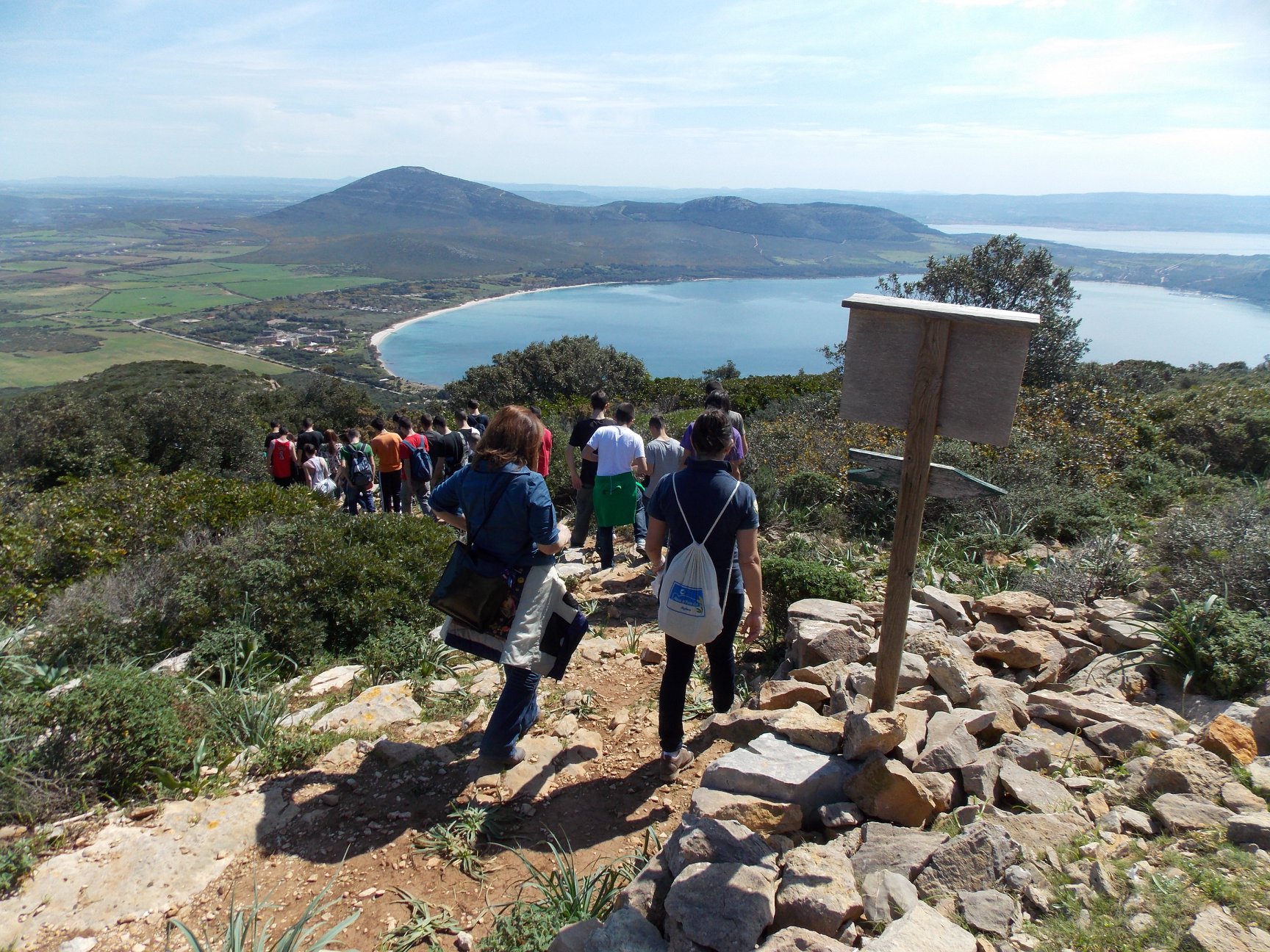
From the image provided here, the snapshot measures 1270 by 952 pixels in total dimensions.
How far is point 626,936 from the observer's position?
2.30 m

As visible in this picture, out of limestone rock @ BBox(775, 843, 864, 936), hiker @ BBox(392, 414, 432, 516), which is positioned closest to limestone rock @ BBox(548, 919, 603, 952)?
limestone rock @ BBox(775, 843, 864, 936)

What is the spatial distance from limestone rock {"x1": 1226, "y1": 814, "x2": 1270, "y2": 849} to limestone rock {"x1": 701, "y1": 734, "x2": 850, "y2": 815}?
125 centimetres

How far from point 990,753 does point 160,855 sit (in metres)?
3.47

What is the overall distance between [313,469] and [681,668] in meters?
8.86

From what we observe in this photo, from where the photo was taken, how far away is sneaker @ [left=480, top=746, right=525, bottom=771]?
3580 millimetres

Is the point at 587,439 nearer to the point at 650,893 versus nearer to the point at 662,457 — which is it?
the point at 662,457

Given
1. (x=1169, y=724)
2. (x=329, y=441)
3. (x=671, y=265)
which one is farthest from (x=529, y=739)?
(x=671, y=265)

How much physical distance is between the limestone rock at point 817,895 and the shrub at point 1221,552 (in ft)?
10.9

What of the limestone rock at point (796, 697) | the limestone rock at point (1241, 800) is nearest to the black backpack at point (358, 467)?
the limestone rock at point (796, 697)

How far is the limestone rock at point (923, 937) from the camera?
2010 mm

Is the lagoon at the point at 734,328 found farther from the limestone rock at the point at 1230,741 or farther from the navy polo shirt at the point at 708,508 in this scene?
the navy polo shirt at the point at 708,508

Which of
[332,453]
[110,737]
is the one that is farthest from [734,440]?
[332,453]

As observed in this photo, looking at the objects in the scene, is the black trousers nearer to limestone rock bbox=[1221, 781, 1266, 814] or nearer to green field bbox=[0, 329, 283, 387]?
limestone rock bbox=[1221, 781, 1266, 814]

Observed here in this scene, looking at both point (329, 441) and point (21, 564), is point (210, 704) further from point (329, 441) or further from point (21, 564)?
point (329, 441)
